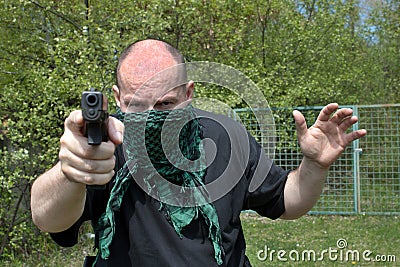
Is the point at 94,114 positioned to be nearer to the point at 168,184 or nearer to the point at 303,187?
the point at 168,184

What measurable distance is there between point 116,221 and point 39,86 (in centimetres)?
450

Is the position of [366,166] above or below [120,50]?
below

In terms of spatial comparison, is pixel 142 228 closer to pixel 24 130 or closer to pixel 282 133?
pixel 24 130

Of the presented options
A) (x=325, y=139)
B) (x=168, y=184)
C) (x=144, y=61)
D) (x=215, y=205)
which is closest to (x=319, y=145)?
(x=325, y=139)

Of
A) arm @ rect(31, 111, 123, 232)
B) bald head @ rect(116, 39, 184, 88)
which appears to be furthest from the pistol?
bald head @ rect(116, 39, 184, 88)

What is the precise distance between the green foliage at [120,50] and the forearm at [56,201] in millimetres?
4189

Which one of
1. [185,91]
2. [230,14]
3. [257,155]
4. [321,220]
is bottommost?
[321,220]

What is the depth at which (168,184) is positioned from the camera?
1923 mm

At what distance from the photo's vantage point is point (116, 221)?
72.5 inches

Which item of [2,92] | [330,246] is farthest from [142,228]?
[330,246]

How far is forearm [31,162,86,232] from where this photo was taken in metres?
1.52

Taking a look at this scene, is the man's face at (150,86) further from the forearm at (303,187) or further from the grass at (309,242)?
the grass at (309,242)

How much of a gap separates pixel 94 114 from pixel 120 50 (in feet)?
16.9

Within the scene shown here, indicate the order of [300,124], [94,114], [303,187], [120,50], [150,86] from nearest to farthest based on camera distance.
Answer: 1. [94,114]
2. [150,86]
3. [300,124]
4. [303,187]
5. [120,50]
